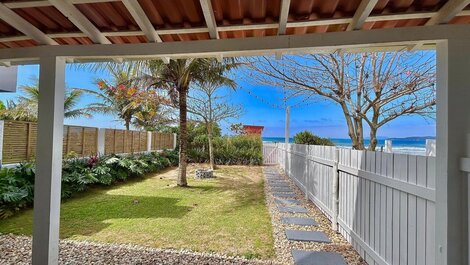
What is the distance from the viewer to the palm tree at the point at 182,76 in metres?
8.45

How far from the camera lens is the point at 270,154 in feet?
54.4

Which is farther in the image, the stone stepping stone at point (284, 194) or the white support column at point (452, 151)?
the stone stepping stone at point (284, 194)

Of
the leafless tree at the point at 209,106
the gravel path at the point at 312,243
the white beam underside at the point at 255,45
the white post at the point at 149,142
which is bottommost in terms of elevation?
the gravel path at the point at 312,243

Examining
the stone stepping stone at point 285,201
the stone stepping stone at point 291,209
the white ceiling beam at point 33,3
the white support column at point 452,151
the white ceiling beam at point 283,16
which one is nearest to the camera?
the white support column at point 452,151

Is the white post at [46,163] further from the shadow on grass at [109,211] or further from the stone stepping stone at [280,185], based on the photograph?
the stone stepping stone at [280,185]

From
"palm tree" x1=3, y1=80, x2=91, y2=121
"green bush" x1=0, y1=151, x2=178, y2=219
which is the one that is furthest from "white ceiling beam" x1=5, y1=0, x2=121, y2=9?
"palm tree" x1=3, y1=80, x2=91, y2=121

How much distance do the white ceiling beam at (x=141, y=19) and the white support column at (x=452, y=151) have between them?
245cm

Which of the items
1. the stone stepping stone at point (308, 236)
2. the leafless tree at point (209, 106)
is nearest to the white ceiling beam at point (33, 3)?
the stone stepping stone at point (308, 236)

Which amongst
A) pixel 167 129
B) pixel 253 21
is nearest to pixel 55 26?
pixel 253 21

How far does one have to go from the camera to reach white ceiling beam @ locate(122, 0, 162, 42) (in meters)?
2.16

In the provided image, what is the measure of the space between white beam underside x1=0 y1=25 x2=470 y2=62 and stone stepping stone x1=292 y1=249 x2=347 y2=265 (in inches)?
100

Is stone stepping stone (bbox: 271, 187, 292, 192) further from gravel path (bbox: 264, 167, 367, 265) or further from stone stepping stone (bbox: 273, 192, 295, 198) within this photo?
gravel path (bbox: 264, 167, 367, 265)

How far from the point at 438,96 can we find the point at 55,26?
3478 millimetres

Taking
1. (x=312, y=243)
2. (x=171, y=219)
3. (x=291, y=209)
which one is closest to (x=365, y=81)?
(x=291, y=209)
